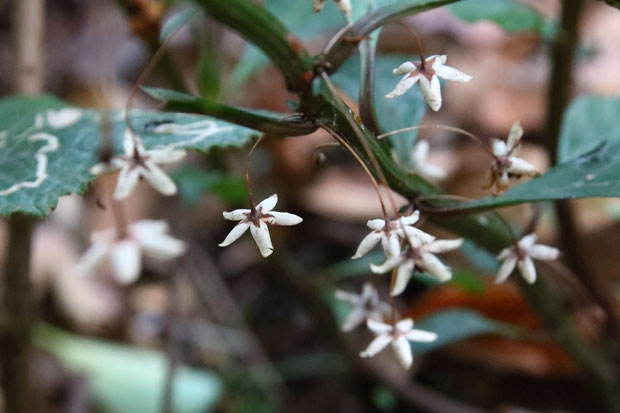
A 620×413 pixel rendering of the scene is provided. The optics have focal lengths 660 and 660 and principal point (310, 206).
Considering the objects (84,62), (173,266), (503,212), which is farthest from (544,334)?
(84,62)

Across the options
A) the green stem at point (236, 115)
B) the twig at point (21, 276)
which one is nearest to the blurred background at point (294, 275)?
the twig at point (21, 276)

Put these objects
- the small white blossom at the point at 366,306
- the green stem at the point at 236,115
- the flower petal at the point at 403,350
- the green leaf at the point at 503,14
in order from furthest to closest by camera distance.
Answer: the green leaf at the point at 503,14
the small white blossom at the point at 366,306
the flower petal at the point at 403,350
the green stem at the point at 236,115

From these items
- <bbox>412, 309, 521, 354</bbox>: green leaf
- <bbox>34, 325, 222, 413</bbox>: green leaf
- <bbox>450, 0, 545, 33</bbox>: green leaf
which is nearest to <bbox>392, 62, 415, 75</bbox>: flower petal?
<bbox>450, 0, 545, 33</bbox>: green leaf

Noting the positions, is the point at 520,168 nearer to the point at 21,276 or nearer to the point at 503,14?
the point at 503,14

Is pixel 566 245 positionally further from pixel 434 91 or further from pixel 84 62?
pixel 84 62

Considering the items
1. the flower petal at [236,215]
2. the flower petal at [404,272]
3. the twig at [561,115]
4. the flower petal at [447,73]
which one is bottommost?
the flower petal at [404,272]

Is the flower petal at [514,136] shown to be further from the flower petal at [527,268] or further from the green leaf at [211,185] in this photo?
the green leaf at [211,185]

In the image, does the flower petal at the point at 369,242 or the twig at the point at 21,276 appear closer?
the flower petal at the point at 369,242

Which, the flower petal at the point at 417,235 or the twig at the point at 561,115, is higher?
the twig at the point at 561,115
